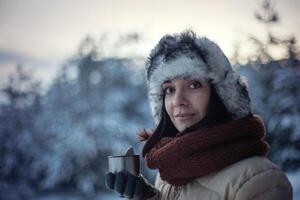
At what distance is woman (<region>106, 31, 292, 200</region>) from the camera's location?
0.74 metres

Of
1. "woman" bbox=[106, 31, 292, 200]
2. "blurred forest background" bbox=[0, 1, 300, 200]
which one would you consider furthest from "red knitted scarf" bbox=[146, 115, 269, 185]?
"blurred forest background" bbox=[0, 1, 300, 200]

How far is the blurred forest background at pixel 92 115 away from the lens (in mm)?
1521

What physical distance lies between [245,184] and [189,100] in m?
0.20

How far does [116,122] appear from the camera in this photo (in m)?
1.55

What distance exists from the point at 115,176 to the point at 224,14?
2.98 ft

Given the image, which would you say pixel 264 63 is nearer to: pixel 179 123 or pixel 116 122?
pixel 116 122

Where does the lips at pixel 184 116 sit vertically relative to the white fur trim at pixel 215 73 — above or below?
below

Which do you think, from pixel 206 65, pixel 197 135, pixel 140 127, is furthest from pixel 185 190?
pixel 140 127

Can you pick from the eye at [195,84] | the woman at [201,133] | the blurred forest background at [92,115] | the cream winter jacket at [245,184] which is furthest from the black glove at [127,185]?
the blurred forest background at [92,115]

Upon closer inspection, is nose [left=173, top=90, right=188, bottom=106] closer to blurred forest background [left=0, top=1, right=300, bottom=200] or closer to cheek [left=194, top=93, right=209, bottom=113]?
cheek [left=194, top=93, right=209, bottom=113]

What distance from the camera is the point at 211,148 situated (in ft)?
2.58

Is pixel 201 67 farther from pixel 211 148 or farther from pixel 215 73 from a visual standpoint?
pixel 211 148

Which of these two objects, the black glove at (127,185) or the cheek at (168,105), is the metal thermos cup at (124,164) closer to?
the black glove at (127,185)

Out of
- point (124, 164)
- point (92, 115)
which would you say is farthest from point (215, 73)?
point (92, 115)
